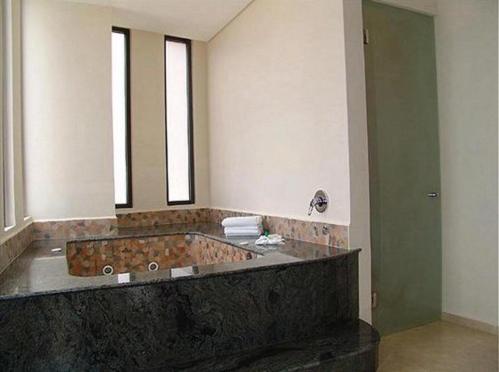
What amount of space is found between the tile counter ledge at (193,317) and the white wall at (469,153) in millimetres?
1195

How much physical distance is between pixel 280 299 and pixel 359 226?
2.16 feet

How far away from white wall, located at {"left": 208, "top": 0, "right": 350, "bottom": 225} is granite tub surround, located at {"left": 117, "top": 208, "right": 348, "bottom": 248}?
0.06 m

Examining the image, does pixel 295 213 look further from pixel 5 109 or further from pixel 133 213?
pixel 5 109

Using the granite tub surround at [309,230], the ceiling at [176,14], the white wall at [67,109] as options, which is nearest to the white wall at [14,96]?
the white wall at [67,109]

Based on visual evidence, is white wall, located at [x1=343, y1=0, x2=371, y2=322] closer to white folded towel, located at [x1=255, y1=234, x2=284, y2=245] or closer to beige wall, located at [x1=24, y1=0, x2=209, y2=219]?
white folded towel, located at [x1=255, y1=234, x2=284, y2=245]

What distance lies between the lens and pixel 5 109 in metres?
2.24

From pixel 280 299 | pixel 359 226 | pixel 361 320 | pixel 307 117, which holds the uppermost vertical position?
pixel 307 117

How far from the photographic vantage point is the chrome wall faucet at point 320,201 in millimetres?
2254

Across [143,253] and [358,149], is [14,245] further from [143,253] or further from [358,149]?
[358,149]

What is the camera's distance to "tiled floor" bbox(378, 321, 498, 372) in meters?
2.14

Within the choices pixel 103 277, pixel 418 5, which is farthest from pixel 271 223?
pixel 418 5

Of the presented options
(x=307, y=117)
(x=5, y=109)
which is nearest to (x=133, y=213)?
(x=5, y=109)

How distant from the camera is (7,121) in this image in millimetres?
2254

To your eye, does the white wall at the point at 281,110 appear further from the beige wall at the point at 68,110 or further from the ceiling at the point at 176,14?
the beige wall at the point at 68,110
